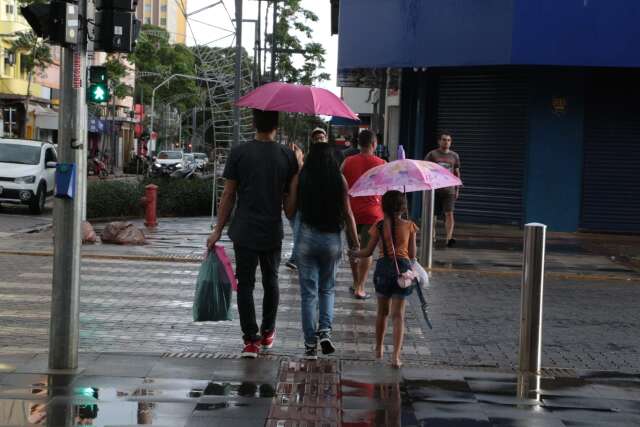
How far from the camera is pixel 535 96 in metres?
21.2

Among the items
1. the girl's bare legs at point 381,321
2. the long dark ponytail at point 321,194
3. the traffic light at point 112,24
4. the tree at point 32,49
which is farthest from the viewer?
the tree at point 32,49

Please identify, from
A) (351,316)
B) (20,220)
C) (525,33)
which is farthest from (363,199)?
(20,220)

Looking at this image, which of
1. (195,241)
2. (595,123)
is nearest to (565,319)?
(195,241)

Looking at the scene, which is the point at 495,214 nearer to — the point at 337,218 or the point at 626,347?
the point at 626,347

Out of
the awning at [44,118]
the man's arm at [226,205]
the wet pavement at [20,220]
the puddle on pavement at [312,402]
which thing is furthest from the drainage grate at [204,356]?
the awning at [44,118]

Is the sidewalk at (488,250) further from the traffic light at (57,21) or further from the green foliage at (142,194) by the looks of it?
the traffic light at (57,21)

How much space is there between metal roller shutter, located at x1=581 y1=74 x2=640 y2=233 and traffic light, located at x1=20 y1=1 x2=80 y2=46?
15.9 metres

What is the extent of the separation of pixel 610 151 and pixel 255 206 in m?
15.0

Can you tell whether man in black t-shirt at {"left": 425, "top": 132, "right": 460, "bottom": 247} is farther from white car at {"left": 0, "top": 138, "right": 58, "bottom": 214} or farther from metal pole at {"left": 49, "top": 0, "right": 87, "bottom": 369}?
white car at {"left": 0, "top": 138, "right": 58, "bottom": 214}

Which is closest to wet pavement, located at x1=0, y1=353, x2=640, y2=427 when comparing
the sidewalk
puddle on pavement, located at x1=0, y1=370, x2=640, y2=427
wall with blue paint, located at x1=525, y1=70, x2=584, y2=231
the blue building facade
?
puddle on pavement, located at x1=0, y1=370, x2=640, y2=427

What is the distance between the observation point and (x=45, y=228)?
20.9 meters

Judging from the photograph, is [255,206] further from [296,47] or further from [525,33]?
[296,47]

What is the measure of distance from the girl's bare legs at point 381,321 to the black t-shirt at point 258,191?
3.12ft

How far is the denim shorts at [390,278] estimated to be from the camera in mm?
8031
